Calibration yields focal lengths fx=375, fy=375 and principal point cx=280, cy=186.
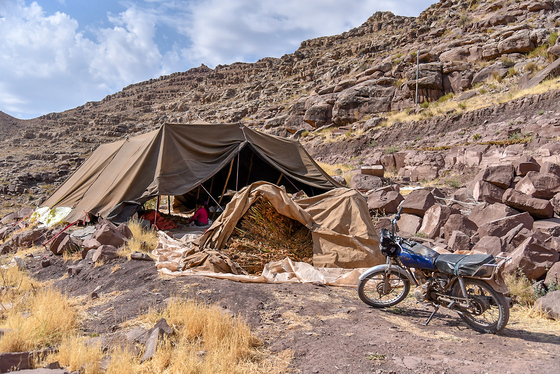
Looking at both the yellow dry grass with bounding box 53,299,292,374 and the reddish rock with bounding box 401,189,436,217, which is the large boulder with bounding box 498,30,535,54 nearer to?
the reddish rock with bounding box 401,189,436,217

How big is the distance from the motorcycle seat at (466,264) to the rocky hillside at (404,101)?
9424mm

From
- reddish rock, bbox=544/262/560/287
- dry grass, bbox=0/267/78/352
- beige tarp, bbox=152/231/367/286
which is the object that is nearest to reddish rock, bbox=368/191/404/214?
beige tarp, bbox=152/231/367/286

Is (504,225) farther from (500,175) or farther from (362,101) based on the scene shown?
(362,101)

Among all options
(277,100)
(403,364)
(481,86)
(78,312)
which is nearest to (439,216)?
(403,364)

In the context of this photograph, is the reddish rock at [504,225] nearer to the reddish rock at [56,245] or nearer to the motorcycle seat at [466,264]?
the motorcycle seat at [466,264]

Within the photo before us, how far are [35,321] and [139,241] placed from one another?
3546mm

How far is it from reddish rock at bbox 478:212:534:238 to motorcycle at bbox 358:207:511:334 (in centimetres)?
262

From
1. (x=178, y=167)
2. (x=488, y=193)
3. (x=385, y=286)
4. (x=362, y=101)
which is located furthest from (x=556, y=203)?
(x=362, y=101)

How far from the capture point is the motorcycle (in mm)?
3486

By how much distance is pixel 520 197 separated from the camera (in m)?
7.27

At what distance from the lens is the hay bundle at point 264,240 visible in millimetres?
5586

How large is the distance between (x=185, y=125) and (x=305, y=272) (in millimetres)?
5927

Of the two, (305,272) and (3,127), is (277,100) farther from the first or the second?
(3,127)

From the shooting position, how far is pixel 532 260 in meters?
4.79
